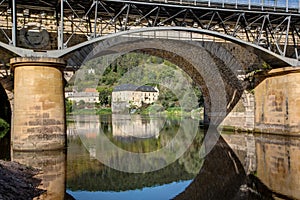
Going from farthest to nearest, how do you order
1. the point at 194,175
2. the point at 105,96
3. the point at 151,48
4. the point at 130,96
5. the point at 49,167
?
the point at 105,96 < the point at 130,96 < the point at 151,48 < the point at 49,167 < the point at 194,175

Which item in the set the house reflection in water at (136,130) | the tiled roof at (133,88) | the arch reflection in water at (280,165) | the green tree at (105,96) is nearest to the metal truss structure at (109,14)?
the arch reflection in water at (280,165)

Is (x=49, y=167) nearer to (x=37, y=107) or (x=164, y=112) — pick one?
(x=37, y=107)

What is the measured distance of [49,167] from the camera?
11062mm

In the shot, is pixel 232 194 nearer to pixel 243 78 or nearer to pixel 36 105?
pixel 36 105

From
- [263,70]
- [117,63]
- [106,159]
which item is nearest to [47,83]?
[106,159]

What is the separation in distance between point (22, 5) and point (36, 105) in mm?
5333

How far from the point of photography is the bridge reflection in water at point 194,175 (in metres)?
8.55

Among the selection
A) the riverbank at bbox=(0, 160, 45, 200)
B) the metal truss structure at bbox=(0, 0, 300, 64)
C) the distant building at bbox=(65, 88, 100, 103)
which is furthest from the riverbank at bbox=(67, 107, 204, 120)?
the riverbank at bbox=(0, 160, 45, 200)

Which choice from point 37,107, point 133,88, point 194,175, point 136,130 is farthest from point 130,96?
point 194,175

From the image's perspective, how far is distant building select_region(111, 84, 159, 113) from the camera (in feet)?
209

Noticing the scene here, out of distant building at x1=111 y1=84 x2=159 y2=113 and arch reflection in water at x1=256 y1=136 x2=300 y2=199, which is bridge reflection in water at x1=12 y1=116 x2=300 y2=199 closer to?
arch reflection in water at x1=256 y1=136 x2=300 y2=199

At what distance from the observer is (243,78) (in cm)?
2366

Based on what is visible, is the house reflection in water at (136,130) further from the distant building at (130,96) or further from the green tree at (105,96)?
the green tree at (105,96)

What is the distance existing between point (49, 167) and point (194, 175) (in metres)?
3.97
